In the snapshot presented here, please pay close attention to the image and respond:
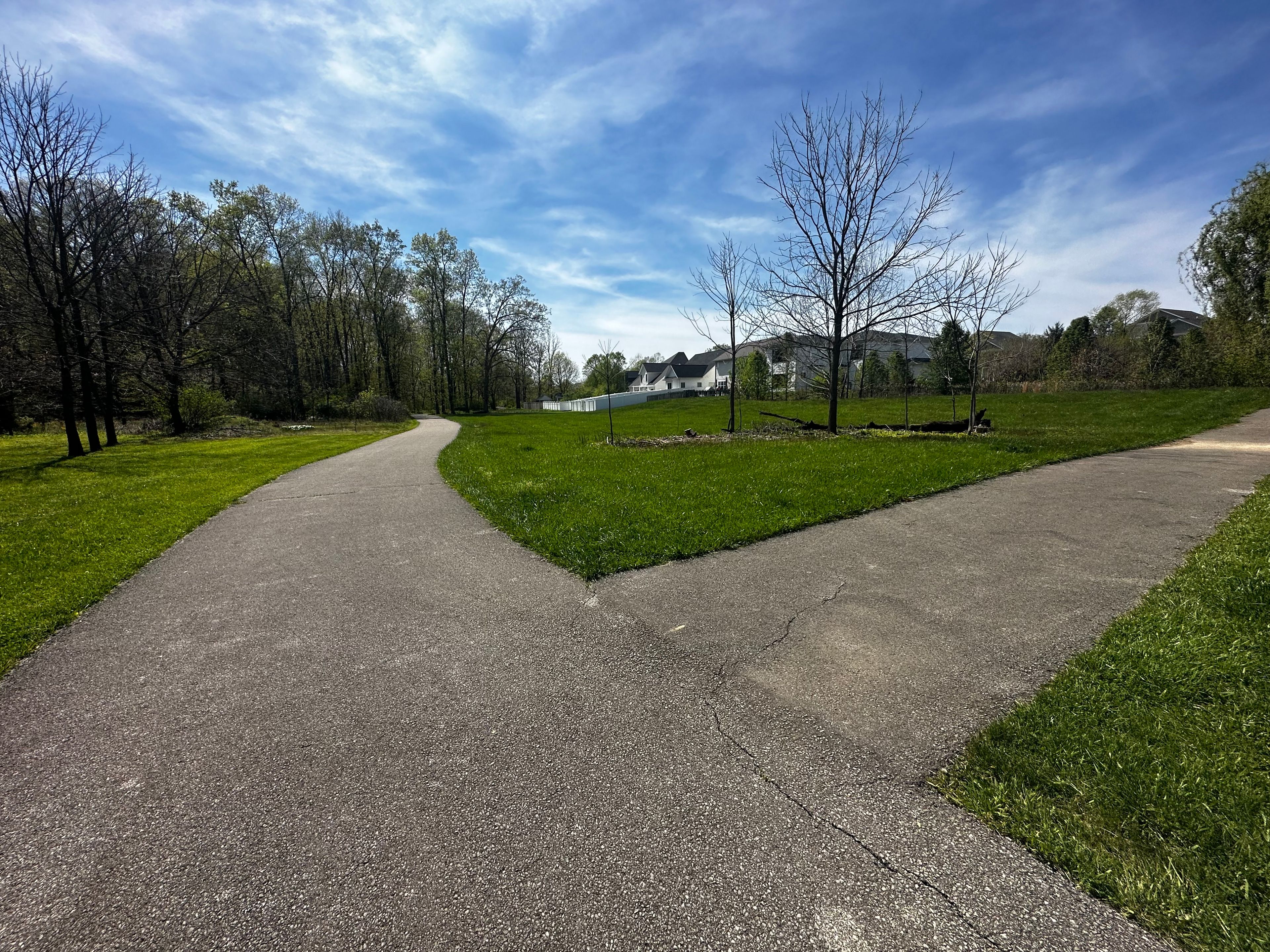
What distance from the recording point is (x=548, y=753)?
2.61m

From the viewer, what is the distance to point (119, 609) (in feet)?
15.3

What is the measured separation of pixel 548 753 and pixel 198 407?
33.2 meters

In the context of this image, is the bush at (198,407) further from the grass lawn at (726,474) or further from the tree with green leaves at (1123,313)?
the tree with green leaves at (1123,313)

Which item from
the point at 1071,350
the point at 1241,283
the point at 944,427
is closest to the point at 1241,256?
the point at 1241,283

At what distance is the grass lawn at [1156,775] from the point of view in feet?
5.59

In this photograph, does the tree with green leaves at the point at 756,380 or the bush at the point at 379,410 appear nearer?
the bush at the point at 379,410

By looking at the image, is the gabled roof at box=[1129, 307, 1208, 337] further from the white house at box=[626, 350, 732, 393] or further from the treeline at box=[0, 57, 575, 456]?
the treeline at box=[0, 57, 575, 456]

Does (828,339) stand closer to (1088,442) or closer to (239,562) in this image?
(1088,442)

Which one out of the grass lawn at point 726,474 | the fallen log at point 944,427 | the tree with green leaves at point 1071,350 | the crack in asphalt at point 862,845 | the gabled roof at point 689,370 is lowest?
the crack in asphalt at point 862,845

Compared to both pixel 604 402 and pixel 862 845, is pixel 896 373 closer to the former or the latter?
pixel 604 402

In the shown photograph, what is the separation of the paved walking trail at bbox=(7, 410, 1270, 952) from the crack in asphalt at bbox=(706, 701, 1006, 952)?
0.01 m

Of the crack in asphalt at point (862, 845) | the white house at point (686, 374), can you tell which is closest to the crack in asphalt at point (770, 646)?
the crack in asphalt at point (862, 845)

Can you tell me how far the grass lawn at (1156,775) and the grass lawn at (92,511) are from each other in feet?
20.7

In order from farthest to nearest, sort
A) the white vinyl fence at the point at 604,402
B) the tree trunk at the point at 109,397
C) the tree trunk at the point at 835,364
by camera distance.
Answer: the white vinyl fence at the point at 604,402, the tree trunk at the point at 109,397, the tree trunk at the point at 835,364
